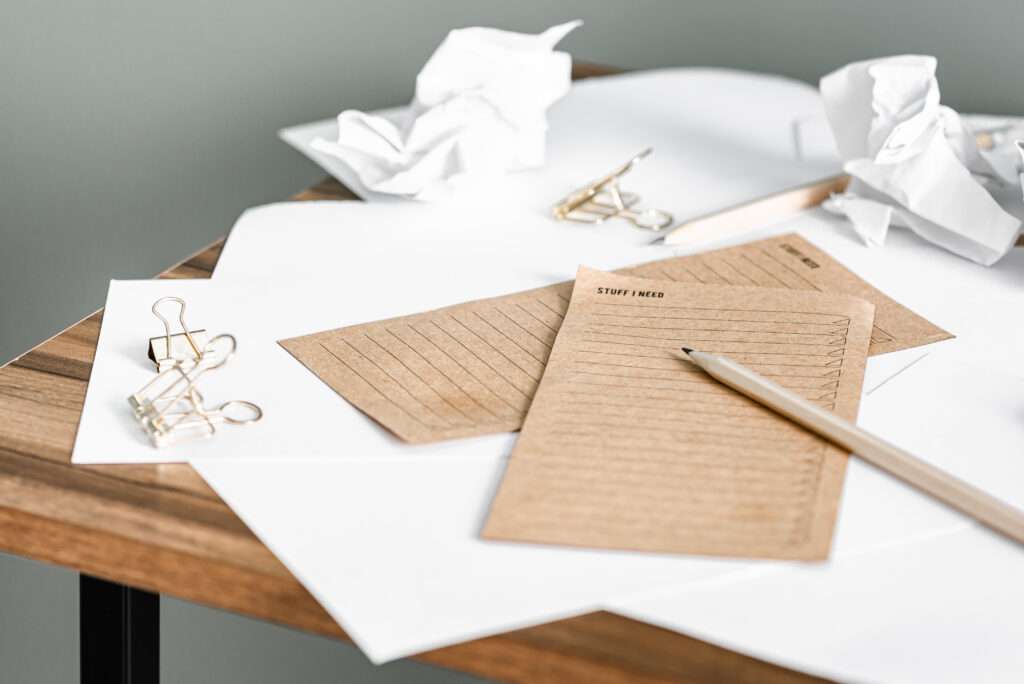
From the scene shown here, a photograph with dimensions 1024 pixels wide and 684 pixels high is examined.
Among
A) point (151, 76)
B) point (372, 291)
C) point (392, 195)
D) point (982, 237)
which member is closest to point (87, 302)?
point (151, 76)

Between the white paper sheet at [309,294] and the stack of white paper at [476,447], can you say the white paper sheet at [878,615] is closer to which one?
the stack of white paper at [476,447]

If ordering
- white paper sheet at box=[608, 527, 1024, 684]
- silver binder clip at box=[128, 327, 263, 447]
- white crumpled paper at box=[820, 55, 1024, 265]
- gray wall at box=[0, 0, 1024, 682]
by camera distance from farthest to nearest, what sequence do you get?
gray wall at box=[0, 0, 1024, 682]
white crumpled paper at box=[820, 55, 1024, 265]
silver binder clip at box=[128, 327, 263, 447]
white paper sheet at box=[608, 527, 1024, 684]

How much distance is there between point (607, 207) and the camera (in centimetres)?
79

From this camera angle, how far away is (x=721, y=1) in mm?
1202

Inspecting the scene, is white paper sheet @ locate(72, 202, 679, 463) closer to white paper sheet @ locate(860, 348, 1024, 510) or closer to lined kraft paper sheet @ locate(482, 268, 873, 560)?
lined kraft paper sheet @ locate(482, 268, 873, 560)

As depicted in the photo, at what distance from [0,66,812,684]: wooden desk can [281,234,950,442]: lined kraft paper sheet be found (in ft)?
0.34

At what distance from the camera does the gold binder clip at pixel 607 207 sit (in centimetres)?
77

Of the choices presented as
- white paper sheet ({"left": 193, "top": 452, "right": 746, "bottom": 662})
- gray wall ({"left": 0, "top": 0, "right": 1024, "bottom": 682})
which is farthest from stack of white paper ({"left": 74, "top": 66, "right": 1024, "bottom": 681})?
gray wall ({"left": 0, "top": 0, "right": 1024, "bottom": 682})

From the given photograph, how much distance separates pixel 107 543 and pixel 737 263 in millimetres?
403

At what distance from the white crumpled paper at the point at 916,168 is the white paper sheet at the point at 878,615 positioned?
328mm

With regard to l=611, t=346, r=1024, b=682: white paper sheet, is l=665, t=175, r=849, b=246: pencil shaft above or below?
below

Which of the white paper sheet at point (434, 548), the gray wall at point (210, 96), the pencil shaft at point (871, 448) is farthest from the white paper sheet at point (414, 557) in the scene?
the gray wall at point (210, 96)

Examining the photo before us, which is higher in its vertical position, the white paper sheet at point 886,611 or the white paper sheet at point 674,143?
the white paper sheet at point 886,611

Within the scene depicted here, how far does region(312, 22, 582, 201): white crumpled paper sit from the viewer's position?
79cm
